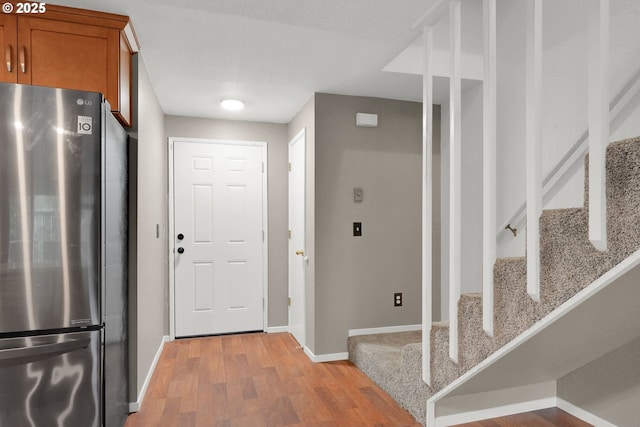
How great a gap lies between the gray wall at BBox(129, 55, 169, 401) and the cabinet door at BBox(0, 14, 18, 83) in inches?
25.2

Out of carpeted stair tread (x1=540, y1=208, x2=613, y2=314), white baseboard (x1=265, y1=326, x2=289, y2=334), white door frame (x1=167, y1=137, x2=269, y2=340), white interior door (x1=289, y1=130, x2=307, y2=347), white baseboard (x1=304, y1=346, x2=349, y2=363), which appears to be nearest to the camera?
carpeted stair tread (x1=540, y1=208, x2=613, y2=314)

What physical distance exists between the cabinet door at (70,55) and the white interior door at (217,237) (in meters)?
1.90

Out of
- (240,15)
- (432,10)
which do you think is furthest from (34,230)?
(432,10)

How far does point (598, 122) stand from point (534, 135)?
0.22m

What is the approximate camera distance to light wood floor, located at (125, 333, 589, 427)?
94.0 inches

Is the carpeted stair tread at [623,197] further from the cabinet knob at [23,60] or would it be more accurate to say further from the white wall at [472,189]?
the cabinet knob at [23,60]

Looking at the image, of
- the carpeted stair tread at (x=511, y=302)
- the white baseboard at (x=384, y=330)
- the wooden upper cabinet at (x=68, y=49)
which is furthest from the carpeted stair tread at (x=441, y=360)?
the wooden upper cabinet at (x=68, y=49)

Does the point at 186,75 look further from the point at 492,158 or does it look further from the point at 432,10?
the point at 492,158

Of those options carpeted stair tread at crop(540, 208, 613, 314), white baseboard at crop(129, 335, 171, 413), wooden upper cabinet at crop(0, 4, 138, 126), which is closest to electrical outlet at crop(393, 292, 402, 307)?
white baseboard at crop(129, 335, 171, 413)

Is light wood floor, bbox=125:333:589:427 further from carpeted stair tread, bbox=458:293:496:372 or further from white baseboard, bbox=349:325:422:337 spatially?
carpeted stair tread, bbox=458:293:496:372

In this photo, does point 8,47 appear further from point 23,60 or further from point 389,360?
point 389,360

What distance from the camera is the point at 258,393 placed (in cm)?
276

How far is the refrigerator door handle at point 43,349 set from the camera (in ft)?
5.38

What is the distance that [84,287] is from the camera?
177 cm
